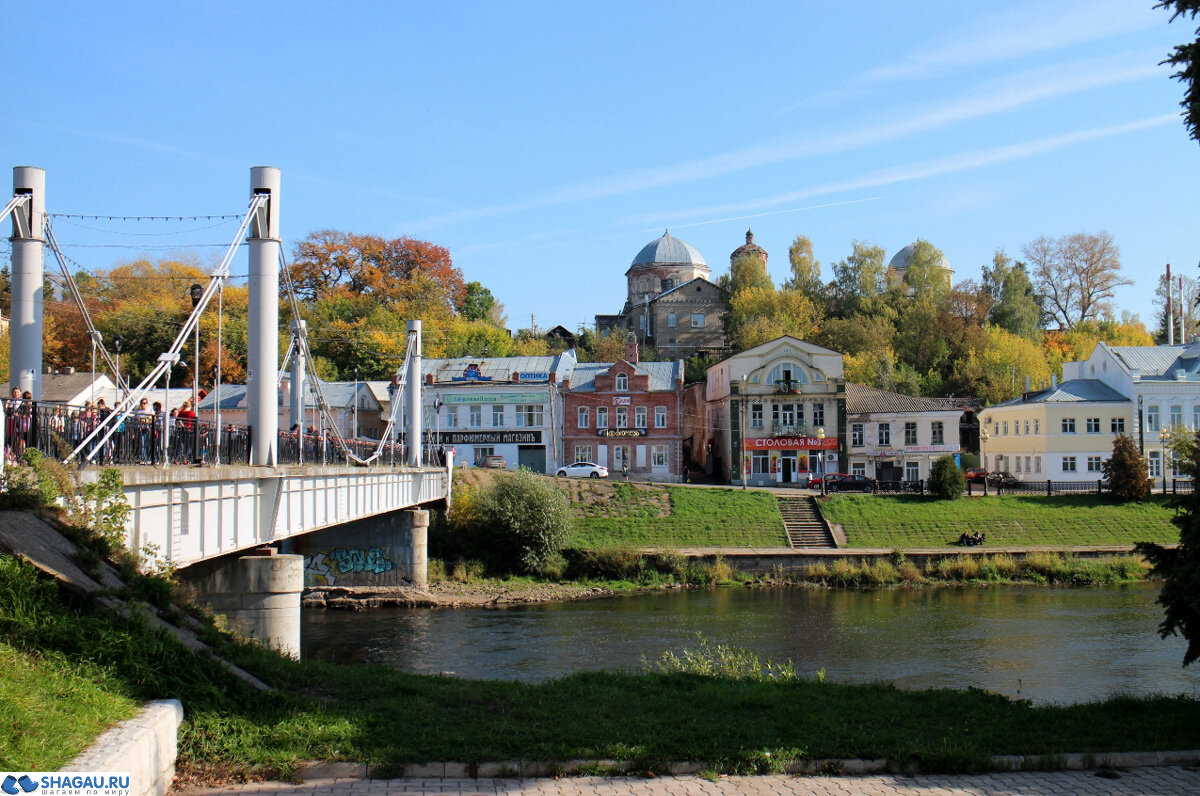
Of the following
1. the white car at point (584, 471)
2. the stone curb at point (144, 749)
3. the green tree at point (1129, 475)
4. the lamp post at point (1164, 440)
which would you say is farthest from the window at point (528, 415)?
the stone curb at point (144, 749)

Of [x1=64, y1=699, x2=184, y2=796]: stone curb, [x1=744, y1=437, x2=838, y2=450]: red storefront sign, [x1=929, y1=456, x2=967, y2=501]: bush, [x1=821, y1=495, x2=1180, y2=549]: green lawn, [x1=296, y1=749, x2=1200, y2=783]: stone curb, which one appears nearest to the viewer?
[x1=64, y1=699, x2=184, y2=796]: stone curb

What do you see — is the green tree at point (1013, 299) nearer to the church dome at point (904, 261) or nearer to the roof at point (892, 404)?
the church dome at point (904, 261)

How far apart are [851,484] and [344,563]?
1085 inches

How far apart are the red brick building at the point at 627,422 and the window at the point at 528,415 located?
202 centimetres

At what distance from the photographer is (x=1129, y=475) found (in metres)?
51.4

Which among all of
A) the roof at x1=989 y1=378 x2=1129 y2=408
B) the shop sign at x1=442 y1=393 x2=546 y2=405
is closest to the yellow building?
the roof at x1=989 y1=378 x2=1129 y2=408

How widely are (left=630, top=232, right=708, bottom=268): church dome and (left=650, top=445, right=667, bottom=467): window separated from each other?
44.1 m

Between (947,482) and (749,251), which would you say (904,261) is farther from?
(947,482)

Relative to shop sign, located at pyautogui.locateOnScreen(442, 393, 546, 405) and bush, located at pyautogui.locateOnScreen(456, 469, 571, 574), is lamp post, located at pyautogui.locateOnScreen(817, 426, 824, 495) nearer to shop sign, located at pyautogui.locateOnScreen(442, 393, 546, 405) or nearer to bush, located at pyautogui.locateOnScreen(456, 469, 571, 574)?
shop sign, located at pyautogui.locateOnScreen(442, 393, 546, 405)

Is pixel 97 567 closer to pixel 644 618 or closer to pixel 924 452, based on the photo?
pixel 644 618

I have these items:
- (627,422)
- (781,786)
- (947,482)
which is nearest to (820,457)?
(947,482)

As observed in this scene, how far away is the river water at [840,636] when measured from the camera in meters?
23.8

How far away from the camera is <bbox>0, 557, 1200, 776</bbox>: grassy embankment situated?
877 centimetres

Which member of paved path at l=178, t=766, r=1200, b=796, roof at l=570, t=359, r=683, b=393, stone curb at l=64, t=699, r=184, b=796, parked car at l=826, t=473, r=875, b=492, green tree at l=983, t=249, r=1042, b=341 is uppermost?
green tree at l=983, t=249, r=1042, b=341
